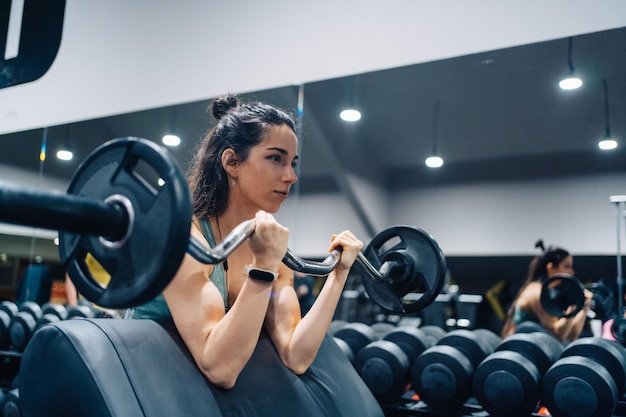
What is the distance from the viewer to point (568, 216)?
2973 millimetres

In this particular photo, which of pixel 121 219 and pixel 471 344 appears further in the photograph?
pixel 471 344

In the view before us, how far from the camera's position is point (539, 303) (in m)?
3.11

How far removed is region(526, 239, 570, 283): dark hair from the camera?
3012 millimetres

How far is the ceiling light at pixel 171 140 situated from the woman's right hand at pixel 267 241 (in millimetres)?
2431

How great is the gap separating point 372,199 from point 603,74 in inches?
54.6

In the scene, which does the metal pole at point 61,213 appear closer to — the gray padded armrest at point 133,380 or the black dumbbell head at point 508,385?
the gray padded armrest at point 133,380

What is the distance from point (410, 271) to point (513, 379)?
703 mm

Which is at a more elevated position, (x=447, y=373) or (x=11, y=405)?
(x=447, y=373)

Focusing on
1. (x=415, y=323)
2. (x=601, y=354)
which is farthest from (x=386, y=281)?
(x=415, y=323)

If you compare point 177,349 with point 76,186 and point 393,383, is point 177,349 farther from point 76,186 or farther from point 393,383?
point 393,383

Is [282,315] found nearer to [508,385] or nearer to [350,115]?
[508,385]

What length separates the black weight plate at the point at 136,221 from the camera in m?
0.72

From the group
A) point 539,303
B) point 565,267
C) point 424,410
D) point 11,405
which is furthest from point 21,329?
point 565,267

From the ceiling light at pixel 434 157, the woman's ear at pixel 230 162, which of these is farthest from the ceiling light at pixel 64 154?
the woman's ear at pixel 230 162
